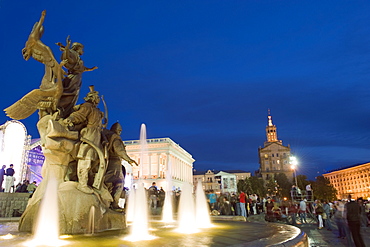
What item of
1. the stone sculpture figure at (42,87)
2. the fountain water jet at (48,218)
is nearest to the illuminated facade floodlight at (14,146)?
the stone sculpture figure at (42,87)

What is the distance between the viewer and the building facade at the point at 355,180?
357 ft

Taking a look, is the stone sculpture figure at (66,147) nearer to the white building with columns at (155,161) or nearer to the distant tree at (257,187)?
the distant tree at (257,187)

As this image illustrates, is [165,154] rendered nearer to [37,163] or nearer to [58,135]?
[37,163]

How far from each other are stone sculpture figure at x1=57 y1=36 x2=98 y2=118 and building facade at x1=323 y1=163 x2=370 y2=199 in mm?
110775

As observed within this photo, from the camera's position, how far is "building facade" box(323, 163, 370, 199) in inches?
4287

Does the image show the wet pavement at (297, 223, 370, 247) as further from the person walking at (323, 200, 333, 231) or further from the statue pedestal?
the statue pedestal

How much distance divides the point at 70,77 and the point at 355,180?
450 ft

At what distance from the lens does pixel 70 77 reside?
738 cm

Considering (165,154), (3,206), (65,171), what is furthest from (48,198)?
(165,154)

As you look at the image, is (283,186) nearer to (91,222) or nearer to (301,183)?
(301,183)

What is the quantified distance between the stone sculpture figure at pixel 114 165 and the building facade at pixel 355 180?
109731mm

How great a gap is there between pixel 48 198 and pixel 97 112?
A: 221 centimetres

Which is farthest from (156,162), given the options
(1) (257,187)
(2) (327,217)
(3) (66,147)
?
(3) (66,147)

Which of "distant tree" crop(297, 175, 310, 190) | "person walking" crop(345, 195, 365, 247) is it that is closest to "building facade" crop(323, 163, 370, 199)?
"distant tree" crop(297, 175, 310, 190)
